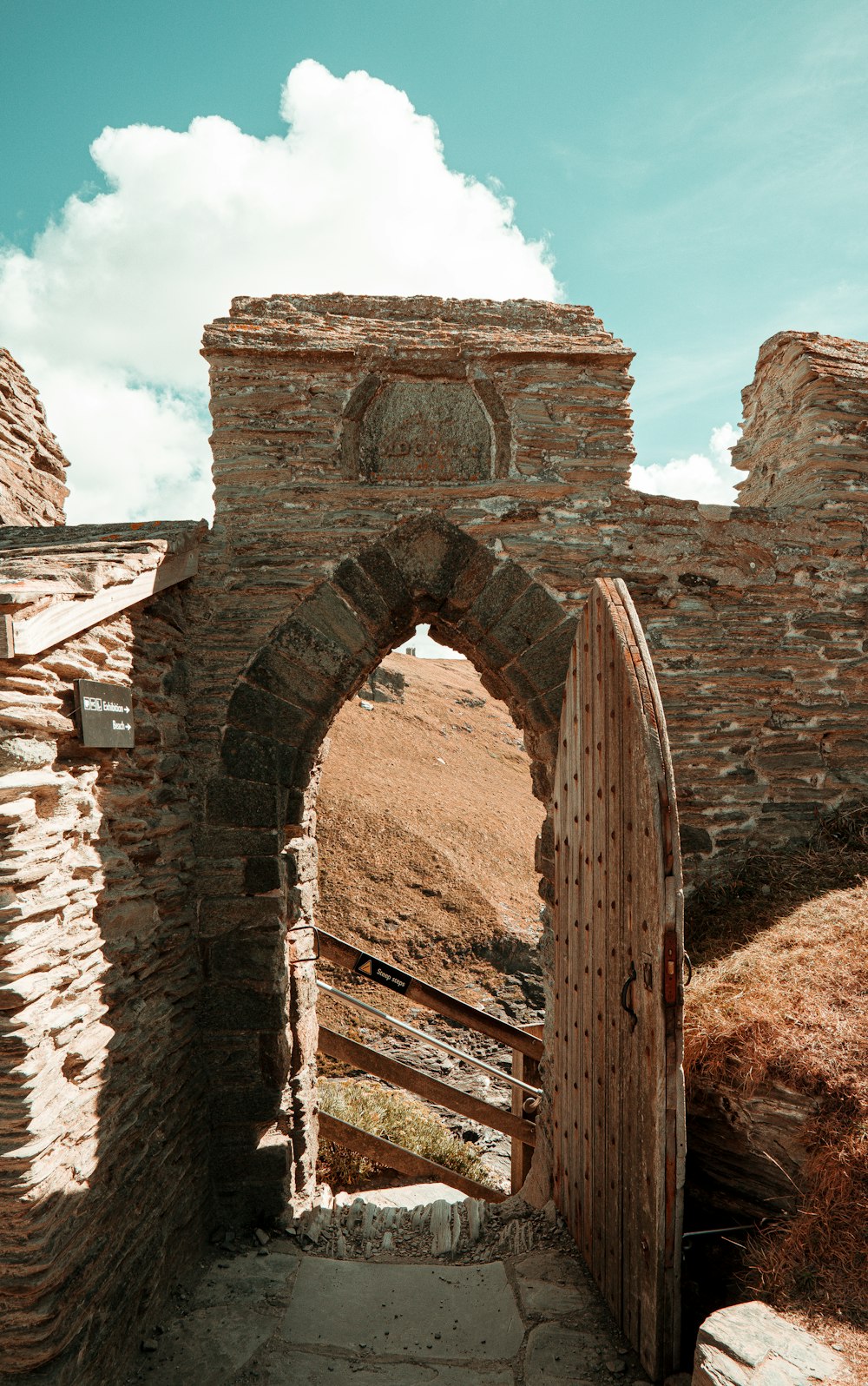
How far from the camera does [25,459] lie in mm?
5359

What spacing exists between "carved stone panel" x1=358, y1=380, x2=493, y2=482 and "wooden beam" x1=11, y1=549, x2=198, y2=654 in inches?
48.5

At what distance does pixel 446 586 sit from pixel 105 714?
1.84 metres

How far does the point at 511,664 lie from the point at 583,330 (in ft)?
6.18

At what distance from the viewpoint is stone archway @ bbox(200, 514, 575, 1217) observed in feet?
13.3

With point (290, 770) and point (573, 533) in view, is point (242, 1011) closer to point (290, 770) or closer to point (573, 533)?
point (290, 770)

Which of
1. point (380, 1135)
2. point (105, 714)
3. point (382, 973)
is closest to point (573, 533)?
point (105, 714)

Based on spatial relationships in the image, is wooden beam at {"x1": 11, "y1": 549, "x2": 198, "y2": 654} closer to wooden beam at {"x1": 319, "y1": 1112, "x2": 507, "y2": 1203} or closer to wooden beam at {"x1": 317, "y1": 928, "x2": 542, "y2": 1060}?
wooden beam at {"x1": 317, "y1": 928, "x2": 542, "y2": 1060}

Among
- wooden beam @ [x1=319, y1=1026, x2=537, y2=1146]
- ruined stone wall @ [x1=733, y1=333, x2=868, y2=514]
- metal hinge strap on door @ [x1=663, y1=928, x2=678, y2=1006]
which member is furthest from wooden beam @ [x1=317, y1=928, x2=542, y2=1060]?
ruined stone wall @ [x1=733, y1=333, x2=868, y2=514]

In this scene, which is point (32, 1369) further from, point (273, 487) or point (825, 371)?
point (825, 371)

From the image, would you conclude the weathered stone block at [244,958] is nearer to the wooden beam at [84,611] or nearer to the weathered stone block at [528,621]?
the wooden beam at [84,611]

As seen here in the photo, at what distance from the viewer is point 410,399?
4.41 m

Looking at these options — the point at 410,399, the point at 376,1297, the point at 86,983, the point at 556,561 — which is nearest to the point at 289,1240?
the point at 376,1297

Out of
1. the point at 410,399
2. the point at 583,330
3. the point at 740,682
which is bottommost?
the point at 740,682

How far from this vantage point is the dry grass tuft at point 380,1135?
21.2 ft
